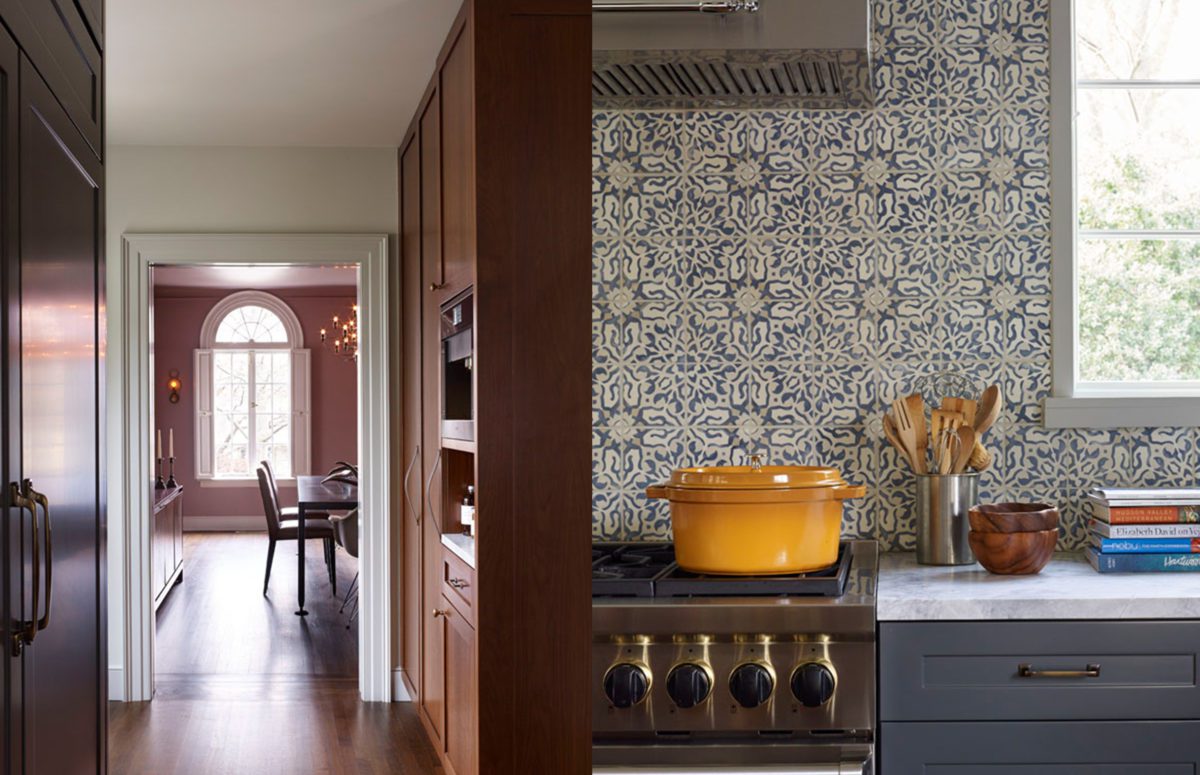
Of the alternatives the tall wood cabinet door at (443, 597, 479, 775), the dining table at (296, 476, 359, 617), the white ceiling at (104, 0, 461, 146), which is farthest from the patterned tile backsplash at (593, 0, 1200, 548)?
the dining table at (296, 476, 359, 617)

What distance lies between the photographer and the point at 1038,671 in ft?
7.73

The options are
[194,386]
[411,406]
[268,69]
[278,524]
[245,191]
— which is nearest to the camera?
[268,69]

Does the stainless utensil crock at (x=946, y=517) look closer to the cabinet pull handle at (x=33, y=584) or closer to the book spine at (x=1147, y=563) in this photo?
the book spine at (x=1147, y=563)

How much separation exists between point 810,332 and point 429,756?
6.92 ft

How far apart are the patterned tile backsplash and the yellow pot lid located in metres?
0.53

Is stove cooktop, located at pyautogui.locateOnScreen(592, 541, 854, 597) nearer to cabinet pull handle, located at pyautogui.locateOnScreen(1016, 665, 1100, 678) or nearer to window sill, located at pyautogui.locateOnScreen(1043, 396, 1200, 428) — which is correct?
cabinet pull handle, located at pyautogui.locateOnScreen(1016, 665, 1100, 678)

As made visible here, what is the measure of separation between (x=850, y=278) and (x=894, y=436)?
0.45 metres

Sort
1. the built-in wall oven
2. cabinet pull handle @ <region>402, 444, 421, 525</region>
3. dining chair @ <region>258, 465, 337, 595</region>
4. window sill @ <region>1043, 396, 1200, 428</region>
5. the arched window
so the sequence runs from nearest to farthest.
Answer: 1. window sill @ <region>1043, 396, 1200, 428</region>
2. the built-in wall oven
3. cabinet pull handle @ <region>402, 444, 421, 525</region>
4. dining chair @ <region>258, 465, 337, 595</region>
5. the arched window

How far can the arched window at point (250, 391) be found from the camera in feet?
37.8

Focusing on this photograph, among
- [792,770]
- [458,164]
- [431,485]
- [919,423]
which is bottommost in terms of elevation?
[792,770]

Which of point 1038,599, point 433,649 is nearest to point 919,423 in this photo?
point 1038,599

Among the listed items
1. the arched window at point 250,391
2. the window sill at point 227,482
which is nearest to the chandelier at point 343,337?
the arched window at point 250,391

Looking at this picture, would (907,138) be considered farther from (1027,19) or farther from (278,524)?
(278,524)

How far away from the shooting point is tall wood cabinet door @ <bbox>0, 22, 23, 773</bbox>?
1.64 metres
